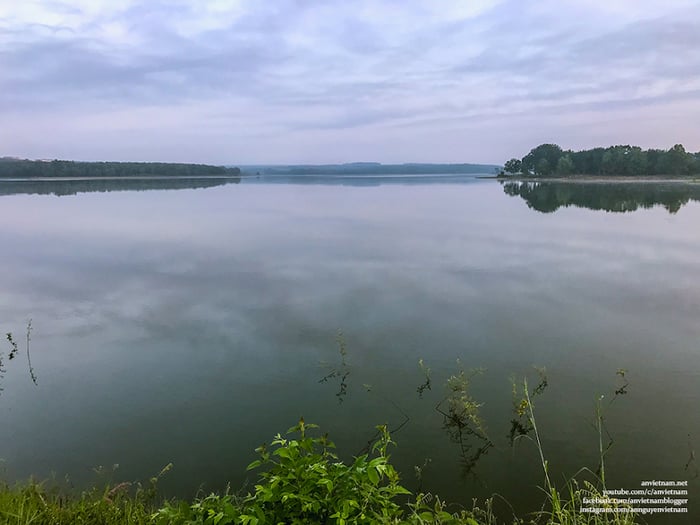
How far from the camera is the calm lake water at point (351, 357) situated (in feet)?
14.6

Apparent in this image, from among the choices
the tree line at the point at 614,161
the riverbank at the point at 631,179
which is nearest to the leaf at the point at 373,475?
the riverbank at the point at 631,179

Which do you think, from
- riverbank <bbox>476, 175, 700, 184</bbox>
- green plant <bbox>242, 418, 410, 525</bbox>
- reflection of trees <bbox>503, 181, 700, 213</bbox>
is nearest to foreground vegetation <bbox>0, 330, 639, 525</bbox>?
green plant <bbox>242, 418, 410, 525</bbox>

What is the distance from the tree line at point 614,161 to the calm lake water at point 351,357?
2765 inches

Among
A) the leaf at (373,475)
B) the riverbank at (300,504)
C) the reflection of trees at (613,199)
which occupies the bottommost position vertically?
the riverbank at (300,504)

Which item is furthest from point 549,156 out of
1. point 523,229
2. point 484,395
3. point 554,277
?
point 484,395

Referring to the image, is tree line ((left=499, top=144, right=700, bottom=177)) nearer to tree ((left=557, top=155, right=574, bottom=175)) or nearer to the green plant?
tree ((left=557, top=155, right=574, bottom=175))

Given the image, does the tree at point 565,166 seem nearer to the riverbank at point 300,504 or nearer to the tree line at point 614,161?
the tree line at point 614,161

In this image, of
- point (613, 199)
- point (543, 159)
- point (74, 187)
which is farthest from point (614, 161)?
point (74, 187)

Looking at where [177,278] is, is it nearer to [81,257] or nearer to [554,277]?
[81,257]

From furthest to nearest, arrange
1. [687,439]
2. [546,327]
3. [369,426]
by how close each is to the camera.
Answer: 1. [546,327]
2. [369,426]
3. [687,439]

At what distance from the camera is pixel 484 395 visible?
5.50 meters

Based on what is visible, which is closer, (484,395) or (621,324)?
(484,395)

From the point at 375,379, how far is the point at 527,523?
2582mm

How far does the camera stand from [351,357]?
258 inches
